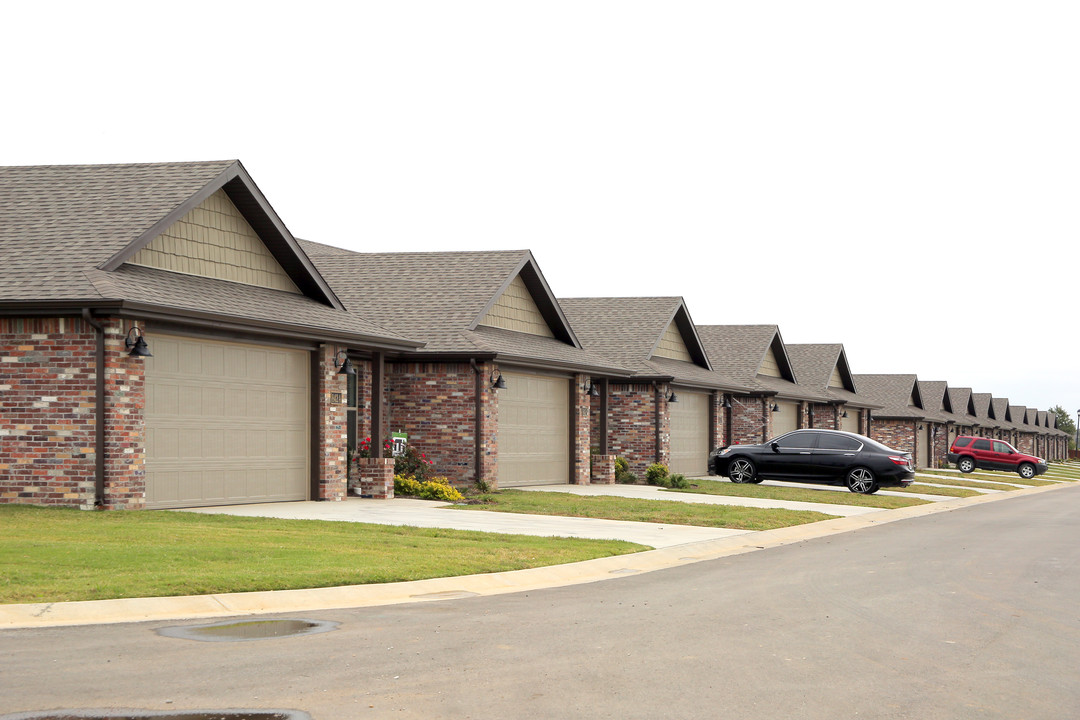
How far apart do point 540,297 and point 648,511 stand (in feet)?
32.1

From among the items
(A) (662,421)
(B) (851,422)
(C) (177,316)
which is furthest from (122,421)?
(B) (851,422)

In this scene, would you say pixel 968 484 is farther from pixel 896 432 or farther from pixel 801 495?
pixel 896 432

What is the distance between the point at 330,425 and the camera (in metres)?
22.0

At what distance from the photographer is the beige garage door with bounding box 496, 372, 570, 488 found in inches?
1097

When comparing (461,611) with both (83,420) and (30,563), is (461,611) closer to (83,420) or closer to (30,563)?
(30,563)

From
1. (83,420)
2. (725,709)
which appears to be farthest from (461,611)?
(83,420)

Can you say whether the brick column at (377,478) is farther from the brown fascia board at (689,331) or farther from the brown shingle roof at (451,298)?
the brown fascia board at (689,331)

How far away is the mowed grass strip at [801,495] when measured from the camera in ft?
91.9

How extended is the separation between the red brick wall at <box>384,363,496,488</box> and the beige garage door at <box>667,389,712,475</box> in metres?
11.2

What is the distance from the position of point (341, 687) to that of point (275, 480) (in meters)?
14.4

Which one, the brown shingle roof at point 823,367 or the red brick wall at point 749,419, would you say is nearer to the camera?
the red brick wall at point 749,419

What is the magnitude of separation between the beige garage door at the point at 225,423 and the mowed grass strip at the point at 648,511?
3.29 meters

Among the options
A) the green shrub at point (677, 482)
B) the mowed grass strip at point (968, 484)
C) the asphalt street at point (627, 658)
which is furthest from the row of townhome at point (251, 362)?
the mowed grass strip at point (968, 484)

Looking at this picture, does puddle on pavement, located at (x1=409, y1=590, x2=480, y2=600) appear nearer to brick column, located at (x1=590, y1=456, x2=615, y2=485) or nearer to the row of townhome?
the row of townhome
